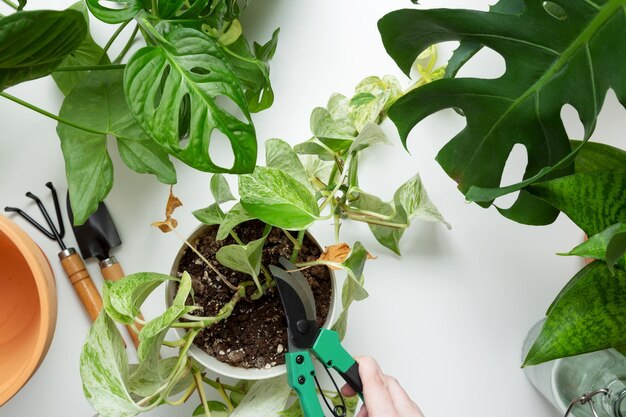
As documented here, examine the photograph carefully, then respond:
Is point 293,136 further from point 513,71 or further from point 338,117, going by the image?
point 513,71

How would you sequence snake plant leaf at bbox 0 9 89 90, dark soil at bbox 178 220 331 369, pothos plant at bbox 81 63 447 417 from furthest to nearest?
dark soil at bbox 178 220 331 369, pothos plant at bbox 81 63 447 417, snake plant leaf at bbox 0 9 89 90

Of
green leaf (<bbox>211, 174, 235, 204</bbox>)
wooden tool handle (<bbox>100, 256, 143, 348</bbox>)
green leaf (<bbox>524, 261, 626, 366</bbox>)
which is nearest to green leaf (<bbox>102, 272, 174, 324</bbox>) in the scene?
green leaf (<bbox>211, 174, 235, 204</bbox>)

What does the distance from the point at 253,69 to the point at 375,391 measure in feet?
1.21

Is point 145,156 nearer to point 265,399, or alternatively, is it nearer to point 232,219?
point 232,219

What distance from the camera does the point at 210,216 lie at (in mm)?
677

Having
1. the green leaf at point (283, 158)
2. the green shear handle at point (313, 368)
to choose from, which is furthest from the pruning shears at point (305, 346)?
the green leaf at point (283, 158)

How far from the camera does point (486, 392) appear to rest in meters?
0.86

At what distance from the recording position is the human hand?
2.08 ft

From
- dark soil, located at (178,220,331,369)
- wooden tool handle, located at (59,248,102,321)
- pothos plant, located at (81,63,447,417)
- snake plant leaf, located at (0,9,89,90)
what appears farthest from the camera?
wooden tool handle, located at (59,248,102,321)

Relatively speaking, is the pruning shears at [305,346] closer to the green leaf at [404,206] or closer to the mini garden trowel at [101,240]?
the green leaf at [404,206]

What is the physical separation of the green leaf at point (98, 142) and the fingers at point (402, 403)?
1.06 ft

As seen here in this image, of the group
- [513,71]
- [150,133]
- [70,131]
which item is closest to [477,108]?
[513,71]

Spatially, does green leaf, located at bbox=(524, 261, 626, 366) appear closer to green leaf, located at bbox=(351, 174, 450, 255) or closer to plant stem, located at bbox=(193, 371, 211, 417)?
green leaf, located at bbox=(351, 174, 450, 255)

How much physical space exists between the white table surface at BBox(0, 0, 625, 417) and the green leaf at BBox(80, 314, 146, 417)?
25 centimetres
